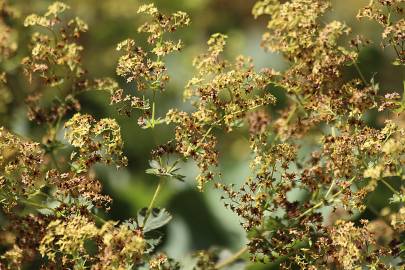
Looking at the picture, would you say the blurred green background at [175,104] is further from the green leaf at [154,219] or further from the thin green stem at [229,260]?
the green leaf at [154,219]

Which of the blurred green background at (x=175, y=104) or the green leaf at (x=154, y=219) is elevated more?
the blurred green background at (x=175, y=104)

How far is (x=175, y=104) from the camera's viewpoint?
2.95 meters

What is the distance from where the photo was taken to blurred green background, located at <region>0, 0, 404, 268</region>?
2.38 m

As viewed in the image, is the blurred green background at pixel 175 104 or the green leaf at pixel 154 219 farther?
the blurred green background at pixel 175 104

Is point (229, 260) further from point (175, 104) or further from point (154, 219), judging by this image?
point (175, 104)

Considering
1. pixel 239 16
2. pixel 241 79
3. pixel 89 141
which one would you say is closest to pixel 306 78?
pixel 241 79

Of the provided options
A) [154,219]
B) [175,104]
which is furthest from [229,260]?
[175,104]

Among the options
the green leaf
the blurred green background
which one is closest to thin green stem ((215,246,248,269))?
the green leaf

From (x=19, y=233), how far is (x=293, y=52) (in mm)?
652

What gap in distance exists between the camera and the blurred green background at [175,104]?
2.38 metres

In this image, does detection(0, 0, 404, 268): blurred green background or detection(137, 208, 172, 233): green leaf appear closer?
detection(137, 208, 172, 233): green leaf

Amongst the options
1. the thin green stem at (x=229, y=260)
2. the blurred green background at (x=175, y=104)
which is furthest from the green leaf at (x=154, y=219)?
the blurred green background at (x=175, y=104)

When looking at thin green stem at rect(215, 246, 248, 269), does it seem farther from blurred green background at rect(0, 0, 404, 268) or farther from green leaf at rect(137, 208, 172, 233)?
blurred green background at rect(0, 0, 404, 268)

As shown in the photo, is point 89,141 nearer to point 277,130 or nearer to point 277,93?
point 277,130
